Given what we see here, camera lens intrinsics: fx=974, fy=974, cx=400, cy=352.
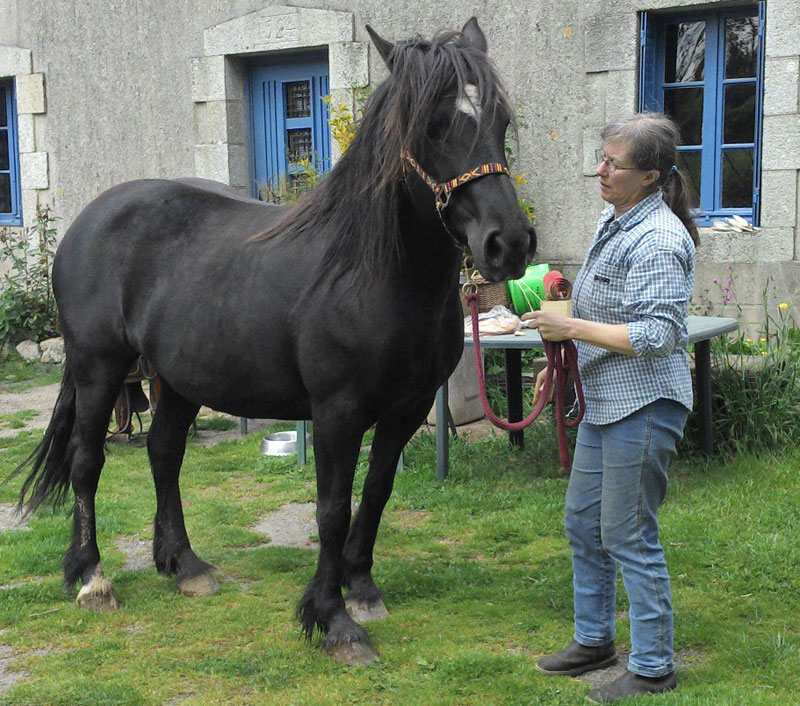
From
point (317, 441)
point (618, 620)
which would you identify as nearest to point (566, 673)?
point (618, 620)

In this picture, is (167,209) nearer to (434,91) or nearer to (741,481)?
(434,91)

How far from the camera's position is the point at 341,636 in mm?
3410

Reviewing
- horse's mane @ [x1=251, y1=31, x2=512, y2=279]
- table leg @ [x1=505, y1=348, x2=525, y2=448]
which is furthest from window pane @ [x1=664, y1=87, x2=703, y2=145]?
horse's mane @ [x1=251, y1=31, x2=512, y2=279]

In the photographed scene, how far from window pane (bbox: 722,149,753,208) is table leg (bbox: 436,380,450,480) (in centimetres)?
316

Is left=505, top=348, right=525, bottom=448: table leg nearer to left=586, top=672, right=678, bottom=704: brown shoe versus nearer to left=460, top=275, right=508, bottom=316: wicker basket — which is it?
left=460, top=275, right=508, bottom=316: wicker basket

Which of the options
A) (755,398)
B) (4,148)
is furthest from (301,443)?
(4,148)

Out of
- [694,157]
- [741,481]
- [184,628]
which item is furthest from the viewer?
[694,157]

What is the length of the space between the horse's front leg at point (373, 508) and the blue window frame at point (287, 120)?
5.46 meters

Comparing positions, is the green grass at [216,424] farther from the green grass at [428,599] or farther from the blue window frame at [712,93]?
the blue window frame at [712,93]

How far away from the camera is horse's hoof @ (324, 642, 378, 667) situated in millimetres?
3355

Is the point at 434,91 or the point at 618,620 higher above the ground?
the point at 434,91

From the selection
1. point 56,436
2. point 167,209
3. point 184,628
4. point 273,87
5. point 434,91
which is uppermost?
point 273,87

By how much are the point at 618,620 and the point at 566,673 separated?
1.59 feet

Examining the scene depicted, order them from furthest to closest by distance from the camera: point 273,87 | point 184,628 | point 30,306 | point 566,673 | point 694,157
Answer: point 30,306 < point 273,87 < point 694,157 < point 184,628 < point 566,673
